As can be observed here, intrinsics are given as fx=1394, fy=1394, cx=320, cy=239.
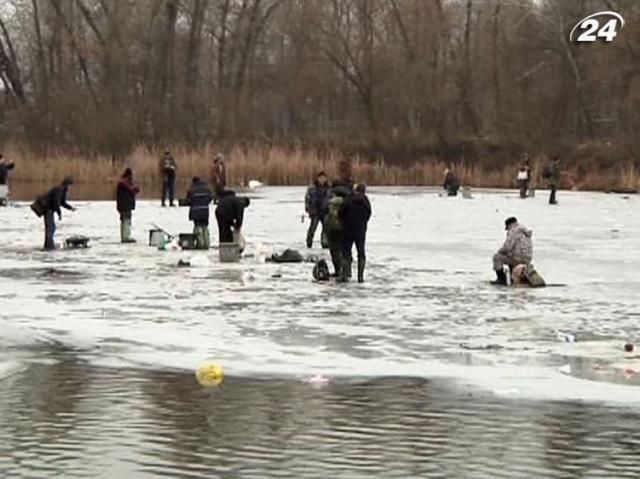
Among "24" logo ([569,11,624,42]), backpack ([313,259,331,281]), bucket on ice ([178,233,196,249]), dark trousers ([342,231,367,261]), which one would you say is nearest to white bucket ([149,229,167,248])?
bucket on ice ([178,233,196,249])

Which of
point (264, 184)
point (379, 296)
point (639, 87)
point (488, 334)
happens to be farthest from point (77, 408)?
A: point (639, 87)

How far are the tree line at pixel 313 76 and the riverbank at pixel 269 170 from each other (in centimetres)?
1019

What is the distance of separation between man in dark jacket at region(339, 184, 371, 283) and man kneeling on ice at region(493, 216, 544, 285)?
2127mm

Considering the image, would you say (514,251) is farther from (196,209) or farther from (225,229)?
(196,209)

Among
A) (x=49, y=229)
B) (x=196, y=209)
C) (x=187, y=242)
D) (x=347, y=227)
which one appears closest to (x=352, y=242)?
(x=347, y=227)

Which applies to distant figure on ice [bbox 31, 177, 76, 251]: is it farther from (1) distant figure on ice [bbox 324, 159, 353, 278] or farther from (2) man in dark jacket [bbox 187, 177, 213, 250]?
(1) distant figure on ice [bbox 324, 159, 353, 278]

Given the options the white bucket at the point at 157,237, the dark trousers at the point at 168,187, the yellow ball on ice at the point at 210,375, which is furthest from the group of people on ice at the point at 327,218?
the yellow ball on ice at the point at 210,375

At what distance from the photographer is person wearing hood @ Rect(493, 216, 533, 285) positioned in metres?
21.5

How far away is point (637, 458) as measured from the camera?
10.1 m

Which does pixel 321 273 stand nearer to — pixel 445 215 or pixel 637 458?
pixel 637 458

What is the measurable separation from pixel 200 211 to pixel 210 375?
1442 centimetres

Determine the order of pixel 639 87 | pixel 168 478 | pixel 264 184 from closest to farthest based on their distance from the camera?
pixel 168 478
pixel 264 184
pixel 639 87

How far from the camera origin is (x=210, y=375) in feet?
43.3

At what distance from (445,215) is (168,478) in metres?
32.3
